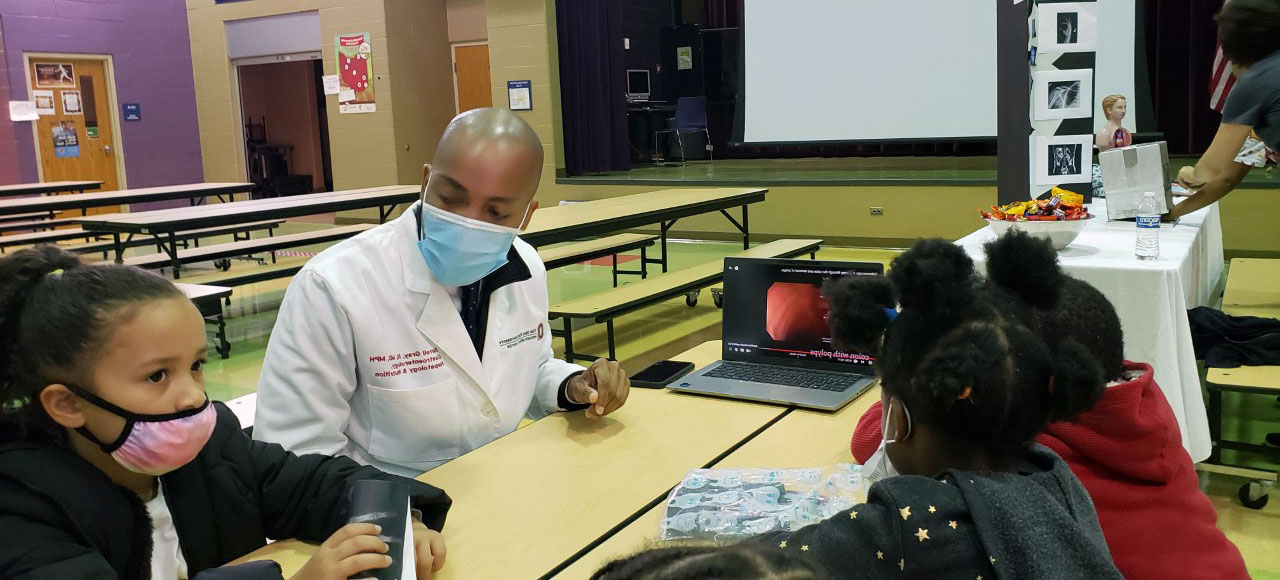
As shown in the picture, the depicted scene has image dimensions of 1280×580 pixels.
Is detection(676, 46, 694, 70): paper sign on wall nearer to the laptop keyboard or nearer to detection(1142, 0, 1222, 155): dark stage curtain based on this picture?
detection(1142, 0, 1222, 155): dark stage curtain

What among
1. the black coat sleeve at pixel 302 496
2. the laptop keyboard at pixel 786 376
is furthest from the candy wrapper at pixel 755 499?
the laptop keyboard at pixel 786 376

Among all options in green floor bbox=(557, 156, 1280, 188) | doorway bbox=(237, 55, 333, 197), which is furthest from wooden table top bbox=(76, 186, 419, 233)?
doorway bbox=(237, 55, 333, 197)

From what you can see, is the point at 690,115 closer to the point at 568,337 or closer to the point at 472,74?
the point at 472,74

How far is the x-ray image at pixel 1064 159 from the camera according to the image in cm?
351

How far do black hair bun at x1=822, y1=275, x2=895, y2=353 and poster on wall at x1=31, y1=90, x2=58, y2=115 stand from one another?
11772mm

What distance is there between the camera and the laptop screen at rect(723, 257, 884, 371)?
1.92 meters

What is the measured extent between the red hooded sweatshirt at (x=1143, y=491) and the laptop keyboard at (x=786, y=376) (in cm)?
59

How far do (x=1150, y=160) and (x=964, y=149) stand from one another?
23.0 feet

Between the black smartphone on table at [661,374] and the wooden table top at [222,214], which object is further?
the wooden table top at [222,214]

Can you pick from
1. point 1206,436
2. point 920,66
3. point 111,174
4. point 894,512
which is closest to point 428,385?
point 894,512

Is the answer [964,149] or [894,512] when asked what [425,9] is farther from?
[894,512]

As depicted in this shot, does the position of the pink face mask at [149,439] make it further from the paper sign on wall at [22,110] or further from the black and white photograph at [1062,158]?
the paper sign on wall at [22,110]

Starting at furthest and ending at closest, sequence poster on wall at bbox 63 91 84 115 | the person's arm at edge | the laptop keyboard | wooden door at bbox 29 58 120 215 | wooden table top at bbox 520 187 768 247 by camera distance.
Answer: poster on wall at bbox 63 91 84 115 < wooden door at bbox 29 58 120 215 < wooden table top at bbox 520 187 768 247 < the person's arm at edge < the laptop keyboard

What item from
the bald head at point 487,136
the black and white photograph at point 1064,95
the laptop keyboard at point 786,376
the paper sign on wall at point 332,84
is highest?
the paper sign on wall at point 332,84
